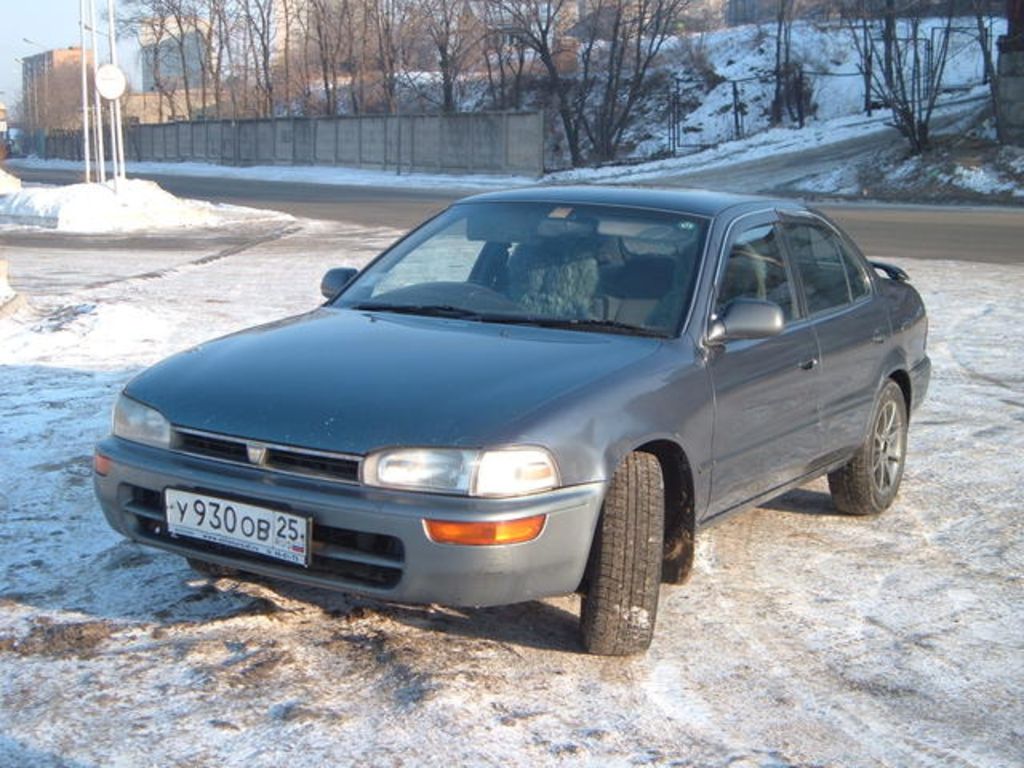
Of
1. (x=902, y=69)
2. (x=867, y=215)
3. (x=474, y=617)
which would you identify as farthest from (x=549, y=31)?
(x=474, y=617)

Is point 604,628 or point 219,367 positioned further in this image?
point 219,367

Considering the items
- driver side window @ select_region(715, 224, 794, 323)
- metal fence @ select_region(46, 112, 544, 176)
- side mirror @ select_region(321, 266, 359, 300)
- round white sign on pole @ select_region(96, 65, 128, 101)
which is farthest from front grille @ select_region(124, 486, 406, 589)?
metal fence @ select_region(46, 112, 544, 176)

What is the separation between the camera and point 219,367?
4469 mm

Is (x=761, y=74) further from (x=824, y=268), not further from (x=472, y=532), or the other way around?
(x=472, y=532)

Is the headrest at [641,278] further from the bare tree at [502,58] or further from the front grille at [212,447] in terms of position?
the bare tree at [502,58]

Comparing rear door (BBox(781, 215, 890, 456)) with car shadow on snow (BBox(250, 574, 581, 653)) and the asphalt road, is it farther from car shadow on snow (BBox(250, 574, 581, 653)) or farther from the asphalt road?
the asphalt road

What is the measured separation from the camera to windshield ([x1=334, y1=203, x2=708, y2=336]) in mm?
4875

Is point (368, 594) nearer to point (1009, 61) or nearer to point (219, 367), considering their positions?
point (219, 367)

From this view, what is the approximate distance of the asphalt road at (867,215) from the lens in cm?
1927

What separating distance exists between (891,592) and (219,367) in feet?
8.65

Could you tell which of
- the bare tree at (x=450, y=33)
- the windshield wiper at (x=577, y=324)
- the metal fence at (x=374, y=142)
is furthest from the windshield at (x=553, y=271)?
the bare tree at (x=450, y=33)

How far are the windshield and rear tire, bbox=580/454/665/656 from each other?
754mm

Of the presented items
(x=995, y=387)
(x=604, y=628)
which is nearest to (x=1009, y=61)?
(x=995, y=387)

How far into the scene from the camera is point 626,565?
413 centimetres
